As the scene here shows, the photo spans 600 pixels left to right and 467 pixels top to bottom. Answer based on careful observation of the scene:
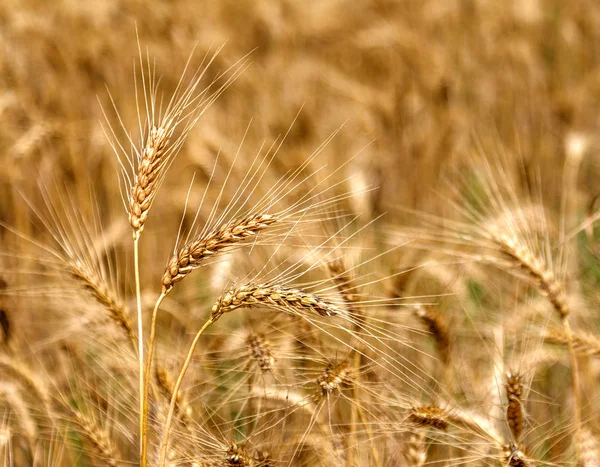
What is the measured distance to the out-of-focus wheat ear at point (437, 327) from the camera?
1.69 metres

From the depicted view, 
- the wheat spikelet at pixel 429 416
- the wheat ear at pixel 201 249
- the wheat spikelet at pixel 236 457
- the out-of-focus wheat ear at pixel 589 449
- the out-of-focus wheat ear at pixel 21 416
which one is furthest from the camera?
the out-of-focus wheat ear at pixel 21 416

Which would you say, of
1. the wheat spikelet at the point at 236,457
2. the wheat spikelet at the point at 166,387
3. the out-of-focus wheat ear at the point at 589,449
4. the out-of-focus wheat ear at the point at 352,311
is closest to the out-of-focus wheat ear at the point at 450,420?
the out-of-focus wheat ear at the point at 352,311

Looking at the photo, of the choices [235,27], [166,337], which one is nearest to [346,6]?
[235,27]

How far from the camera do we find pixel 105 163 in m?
3.79

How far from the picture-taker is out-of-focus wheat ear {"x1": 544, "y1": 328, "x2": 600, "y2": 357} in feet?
5.58

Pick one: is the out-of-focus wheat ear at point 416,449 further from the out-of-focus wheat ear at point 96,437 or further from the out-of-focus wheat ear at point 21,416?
the out-of-focus wheat ear at point 21,416

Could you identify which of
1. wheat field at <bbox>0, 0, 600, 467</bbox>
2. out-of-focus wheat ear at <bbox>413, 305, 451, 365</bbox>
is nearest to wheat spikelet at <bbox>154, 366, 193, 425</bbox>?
wheat field at <bbox>0, 0, 600, 467</bbox>

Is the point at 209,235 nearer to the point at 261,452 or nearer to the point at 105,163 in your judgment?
the point at 261,452

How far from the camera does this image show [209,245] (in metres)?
1.15

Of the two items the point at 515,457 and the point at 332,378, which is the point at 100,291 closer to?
the point at 332,378

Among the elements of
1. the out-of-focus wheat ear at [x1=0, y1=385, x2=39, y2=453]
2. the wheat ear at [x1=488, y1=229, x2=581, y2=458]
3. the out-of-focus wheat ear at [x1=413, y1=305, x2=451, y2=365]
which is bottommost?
the out-of-focus wheat ear at [x1=0, y1=385, x2=39, y2=453]

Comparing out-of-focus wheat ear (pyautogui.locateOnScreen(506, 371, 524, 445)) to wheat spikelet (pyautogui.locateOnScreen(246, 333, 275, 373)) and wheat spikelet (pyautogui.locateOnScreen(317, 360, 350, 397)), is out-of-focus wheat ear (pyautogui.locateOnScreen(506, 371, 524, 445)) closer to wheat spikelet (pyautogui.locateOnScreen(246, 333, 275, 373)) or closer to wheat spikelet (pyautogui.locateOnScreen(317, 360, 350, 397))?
wheat spikelet (pyautogui.locateOnScreen(317, 360, 350, 397))

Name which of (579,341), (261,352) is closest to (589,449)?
(579,341)

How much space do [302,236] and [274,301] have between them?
0.54 meters
